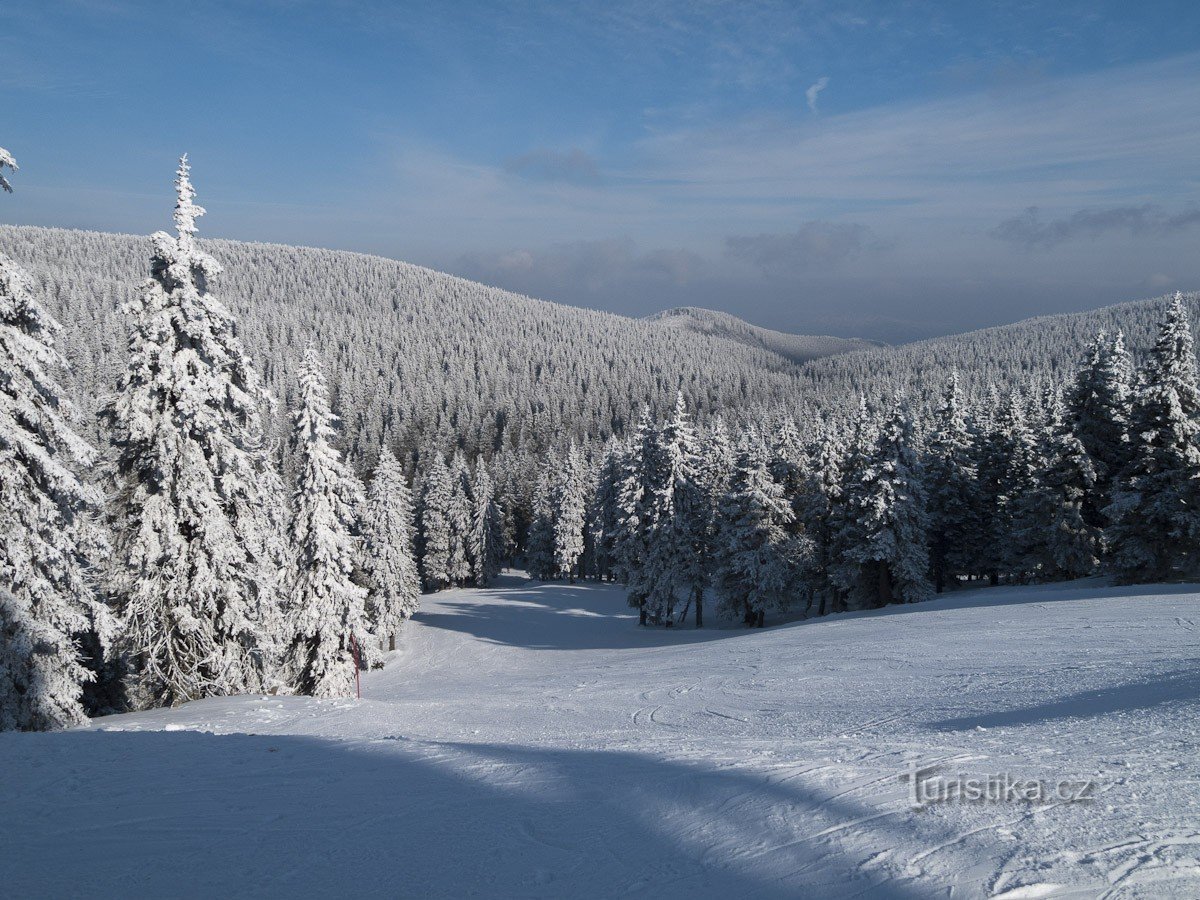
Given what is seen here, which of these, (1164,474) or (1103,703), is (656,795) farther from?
(1164,474)

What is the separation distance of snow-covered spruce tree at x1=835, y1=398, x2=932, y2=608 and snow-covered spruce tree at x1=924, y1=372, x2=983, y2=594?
539 cm

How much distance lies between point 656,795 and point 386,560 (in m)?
36.7

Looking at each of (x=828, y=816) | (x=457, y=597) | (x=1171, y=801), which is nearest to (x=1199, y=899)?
(x=1171, y=801)

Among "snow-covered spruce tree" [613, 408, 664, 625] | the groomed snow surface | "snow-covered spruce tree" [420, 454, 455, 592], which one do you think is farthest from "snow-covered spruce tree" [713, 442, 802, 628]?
"snow-covered spruce tree" [420, 454, 455, 592]

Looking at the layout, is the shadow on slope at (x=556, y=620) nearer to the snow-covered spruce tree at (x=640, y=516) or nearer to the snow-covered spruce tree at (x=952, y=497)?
the snow-covered spruce tree at (x=640, y=516)

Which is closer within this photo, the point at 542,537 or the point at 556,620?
the point at 556,620

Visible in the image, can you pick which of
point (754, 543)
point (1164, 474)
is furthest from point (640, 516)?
point (1164, 474)

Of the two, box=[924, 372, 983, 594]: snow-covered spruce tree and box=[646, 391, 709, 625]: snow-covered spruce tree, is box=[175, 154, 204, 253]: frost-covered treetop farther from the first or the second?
box=[924, 372, 983, 594]: snow-covered spruce tree

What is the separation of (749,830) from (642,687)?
43.0ft

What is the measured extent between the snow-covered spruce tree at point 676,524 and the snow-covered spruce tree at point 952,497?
13.8m

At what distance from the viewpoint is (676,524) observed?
40.4 m

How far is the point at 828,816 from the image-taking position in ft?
18.9

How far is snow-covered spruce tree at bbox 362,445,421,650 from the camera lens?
127ft

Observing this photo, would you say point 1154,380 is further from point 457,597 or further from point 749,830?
point 457,597
